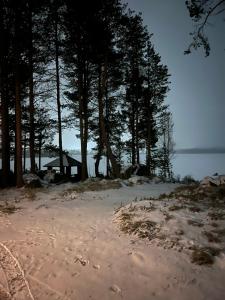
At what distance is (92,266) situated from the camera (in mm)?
5836

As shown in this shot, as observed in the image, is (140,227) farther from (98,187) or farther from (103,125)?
(103,125)

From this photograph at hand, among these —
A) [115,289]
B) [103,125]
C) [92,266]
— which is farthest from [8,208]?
[103,125]

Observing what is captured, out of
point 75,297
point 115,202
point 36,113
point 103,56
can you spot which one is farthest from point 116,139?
point 75,297

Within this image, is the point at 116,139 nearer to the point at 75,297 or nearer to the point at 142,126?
the point at 142,126

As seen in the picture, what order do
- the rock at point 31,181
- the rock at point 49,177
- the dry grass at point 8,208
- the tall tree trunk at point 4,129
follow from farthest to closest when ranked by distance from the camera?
the rock at point 49,177, the tall tree trunk at point 4,129, the rock at point 31,181, the dry grass at point 8,208

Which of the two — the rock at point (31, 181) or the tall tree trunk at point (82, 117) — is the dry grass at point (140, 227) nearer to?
the rock at point (31, 181)

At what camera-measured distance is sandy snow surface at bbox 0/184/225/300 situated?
490 centimetres

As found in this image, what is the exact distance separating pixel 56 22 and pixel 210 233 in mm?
20012

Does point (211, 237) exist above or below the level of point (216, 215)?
below

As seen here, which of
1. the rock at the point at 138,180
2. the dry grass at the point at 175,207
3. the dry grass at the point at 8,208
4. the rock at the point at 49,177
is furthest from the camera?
the rock at the point at 49,177

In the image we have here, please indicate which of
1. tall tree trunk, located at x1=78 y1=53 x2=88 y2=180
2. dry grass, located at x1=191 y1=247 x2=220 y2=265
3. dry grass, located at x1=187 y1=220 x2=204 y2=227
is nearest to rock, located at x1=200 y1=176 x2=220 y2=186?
dry grass, located at x1=187 y1=220 x2=204 y2=227

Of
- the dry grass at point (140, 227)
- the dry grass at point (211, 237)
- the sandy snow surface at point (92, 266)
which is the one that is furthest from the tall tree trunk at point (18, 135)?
the dry grass at point (211, 237)

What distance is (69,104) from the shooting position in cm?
2512

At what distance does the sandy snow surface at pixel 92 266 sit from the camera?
4902 mm
